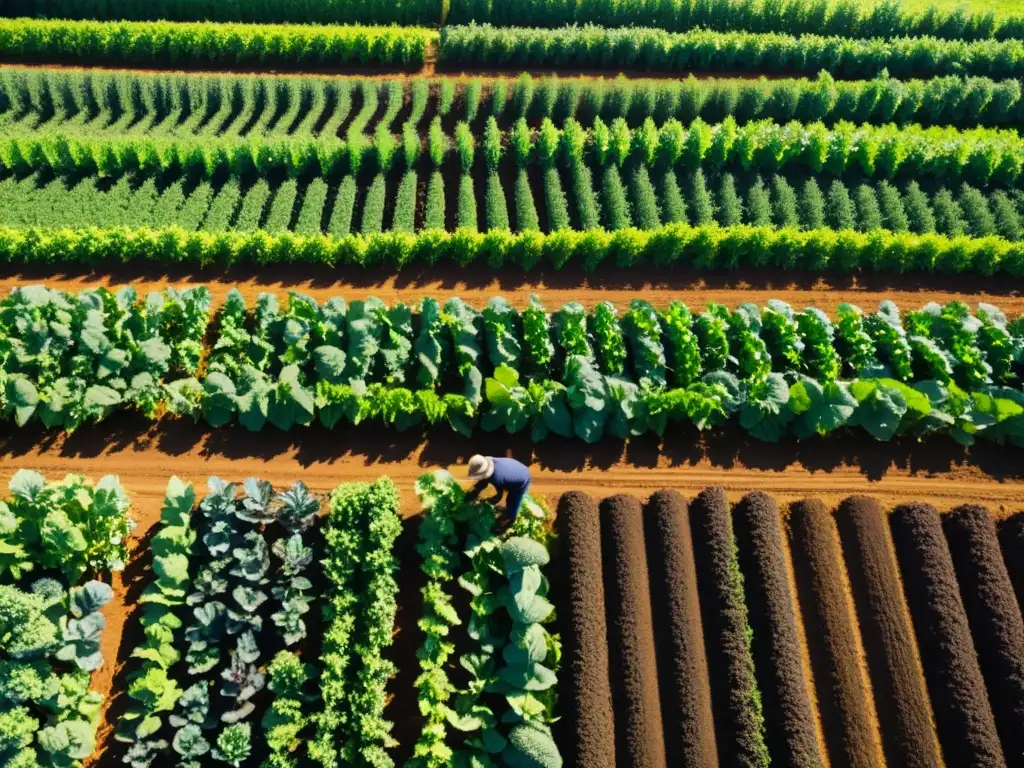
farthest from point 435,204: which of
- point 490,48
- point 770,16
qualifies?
point 770,16

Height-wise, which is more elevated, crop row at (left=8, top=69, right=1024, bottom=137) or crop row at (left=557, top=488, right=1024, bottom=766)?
crop row at (left=8, top=69, right=1024, bottom=137)

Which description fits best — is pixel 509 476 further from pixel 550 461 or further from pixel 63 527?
pixel 63 527

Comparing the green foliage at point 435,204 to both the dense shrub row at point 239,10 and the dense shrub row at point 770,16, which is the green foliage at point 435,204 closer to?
the dense shrub row at point 770,16

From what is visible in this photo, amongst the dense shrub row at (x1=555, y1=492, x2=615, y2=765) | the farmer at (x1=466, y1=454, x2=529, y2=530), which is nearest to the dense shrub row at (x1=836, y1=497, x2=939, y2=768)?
the dense shrub row at (x1=555, y1=492, x2=615, y2=765)

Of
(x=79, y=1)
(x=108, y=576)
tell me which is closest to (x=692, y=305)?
(x=108, y=576)

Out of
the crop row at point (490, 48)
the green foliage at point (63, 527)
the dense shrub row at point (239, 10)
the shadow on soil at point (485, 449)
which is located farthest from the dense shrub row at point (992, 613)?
the dense shrub row at point (239, 10)

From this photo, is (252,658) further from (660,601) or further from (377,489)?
(660,601)

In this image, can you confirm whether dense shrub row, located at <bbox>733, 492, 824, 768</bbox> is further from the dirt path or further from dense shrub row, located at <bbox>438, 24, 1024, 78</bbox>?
dense shrub row, located at <bbox>438, 24, 1024, 78</bbox>

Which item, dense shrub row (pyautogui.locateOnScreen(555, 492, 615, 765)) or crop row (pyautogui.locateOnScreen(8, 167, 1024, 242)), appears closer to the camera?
dense shrub row (pyautogui.locateOnScreen(555, 492, 615, 765))
